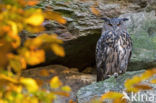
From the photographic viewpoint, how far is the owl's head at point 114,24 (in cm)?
539

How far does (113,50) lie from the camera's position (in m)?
5.20

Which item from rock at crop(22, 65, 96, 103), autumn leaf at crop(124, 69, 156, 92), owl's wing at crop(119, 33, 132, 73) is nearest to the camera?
autumn leaf at crop(124, 69, 156, 92)

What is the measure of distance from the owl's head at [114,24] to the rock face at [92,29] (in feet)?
0.78

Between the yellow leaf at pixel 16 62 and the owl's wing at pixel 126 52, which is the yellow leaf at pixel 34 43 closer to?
the yellow leaf at pixel 16 62

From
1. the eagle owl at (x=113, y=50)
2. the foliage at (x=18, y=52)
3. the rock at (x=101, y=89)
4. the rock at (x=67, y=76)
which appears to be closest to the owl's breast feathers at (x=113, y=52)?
the eagle owl at (x=113, y=50)

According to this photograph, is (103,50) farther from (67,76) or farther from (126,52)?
(67,76)

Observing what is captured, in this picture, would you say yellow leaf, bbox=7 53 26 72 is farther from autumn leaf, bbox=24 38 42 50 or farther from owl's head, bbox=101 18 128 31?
owl's head, bbox=101 18 128 31

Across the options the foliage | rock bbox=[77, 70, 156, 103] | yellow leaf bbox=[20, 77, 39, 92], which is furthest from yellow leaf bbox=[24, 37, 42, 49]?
rock bbox=[77, 70, 156, 103]

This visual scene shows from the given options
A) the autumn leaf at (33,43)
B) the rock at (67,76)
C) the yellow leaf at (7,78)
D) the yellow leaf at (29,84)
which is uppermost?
the autumn leaf at (33,43)

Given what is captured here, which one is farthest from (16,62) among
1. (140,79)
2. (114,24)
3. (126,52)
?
(114,24)

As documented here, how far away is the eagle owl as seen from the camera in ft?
17.0

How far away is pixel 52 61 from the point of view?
575cm

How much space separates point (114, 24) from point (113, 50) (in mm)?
422

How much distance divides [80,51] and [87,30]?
40 centimetres
